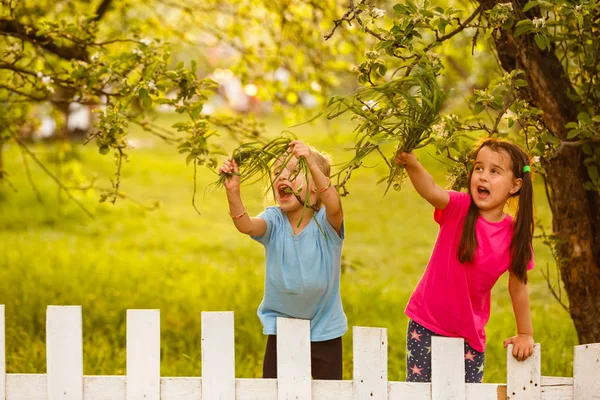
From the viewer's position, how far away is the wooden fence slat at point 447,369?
7.85 feet

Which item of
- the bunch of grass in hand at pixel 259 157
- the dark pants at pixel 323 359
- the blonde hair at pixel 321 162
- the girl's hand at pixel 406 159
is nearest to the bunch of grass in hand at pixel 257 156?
the bunch of grass in hand at pixel 259 157

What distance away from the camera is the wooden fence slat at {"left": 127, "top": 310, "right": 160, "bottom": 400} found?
8.07 ft

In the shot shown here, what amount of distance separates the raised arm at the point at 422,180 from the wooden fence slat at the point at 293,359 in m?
0.61

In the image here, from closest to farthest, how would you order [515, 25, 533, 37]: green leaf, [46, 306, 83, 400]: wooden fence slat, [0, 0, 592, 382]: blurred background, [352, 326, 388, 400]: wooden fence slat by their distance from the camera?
1. [352, 326, 388, 400]: wooden fence slat
2. [46, 306, 83, 400]: wooden fence slat
3. [515, 25, 533, 37]: green leaf
4. [0, 0, 592, 382]: blurred background

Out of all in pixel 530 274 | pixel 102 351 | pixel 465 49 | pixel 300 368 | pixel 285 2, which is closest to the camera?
pixel 300 368

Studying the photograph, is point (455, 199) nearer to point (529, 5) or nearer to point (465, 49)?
point (529, 5)

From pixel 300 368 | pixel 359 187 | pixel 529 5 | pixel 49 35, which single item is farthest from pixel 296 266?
pixel 359 187

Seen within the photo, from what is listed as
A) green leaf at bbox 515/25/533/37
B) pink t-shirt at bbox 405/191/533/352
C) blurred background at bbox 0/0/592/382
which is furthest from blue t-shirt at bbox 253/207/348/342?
green leaf at bbox 515/25/533/37

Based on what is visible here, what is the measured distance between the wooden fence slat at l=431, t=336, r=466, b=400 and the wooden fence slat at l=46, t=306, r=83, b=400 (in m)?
1.12

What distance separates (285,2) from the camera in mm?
5453

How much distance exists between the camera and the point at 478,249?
9.17ft

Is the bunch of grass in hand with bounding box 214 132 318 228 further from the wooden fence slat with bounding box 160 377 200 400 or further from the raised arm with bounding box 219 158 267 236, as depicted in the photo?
the wooden fence slat with bounding box 160 377 200 400

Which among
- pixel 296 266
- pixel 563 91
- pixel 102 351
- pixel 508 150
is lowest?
pixel 102 351

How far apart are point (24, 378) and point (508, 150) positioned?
1.85m
